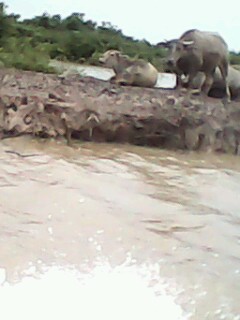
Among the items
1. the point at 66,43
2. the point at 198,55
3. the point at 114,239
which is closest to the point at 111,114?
the point at 198,55

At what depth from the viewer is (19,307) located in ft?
8.61

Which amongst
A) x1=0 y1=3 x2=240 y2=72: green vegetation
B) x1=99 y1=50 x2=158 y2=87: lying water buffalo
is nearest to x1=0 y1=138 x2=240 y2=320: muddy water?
x1=99 y1=50 x2=158 y2=87: lying water buffalo

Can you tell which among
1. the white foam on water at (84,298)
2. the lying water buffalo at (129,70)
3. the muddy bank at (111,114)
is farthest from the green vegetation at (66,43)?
the white foam on water at (84,298)

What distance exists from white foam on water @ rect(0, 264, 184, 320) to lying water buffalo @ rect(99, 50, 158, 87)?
585 cm

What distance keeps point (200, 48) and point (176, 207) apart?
3.99m

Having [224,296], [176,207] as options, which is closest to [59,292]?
[224,296]

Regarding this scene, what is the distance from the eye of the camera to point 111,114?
714 centimetres

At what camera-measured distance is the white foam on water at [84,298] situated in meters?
2.63

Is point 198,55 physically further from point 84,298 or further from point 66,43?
point 66,43

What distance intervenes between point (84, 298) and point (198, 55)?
18.8 ft

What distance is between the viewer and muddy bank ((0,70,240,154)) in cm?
684

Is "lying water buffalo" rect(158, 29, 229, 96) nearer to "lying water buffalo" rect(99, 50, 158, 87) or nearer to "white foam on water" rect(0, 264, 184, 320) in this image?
"lying water buffalo" rect(99, 50, 158, 87)

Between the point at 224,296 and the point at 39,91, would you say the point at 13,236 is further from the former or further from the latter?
the point at 39,91

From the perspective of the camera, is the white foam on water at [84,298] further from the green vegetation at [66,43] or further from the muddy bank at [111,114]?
the green vegetation at [66,43]
